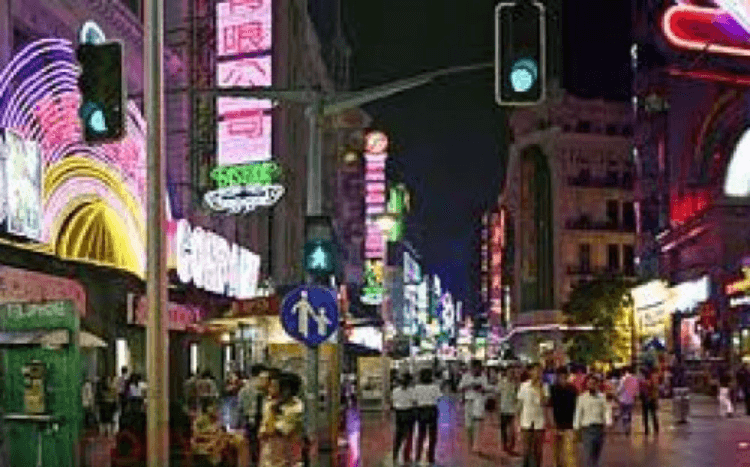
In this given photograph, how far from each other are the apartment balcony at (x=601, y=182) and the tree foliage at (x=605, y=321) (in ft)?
140

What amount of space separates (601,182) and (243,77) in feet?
306

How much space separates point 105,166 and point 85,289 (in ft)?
10.4

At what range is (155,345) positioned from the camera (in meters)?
13.6

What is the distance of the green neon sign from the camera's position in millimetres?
46281

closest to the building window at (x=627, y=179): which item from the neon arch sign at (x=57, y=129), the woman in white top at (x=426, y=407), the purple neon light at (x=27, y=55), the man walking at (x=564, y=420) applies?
the neon arch sign at (x=57, y=129)

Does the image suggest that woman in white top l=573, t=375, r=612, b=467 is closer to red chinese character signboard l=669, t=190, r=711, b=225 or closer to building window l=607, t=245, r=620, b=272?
red chinese character signboard l=669, t=190, r=711, b=225

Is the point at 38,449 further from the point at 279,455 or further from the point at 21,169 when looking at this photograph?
the point at 21,169

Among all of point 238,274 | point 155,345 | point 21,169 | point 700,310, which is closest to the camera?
point 155,345

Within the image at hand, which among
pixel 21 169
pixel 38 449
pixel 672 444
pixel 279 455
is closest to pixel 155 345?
pixel 279 455

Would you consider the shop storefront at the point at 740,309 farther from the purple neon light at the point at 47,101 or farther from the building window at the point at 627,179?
the building window at the point at 627,179

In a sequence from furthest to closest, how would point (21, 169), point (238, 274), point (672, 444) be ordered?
point (238, 274) < point (672, 444) < point (21, 169)

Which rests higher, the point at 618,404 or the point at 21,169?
the point at 21,169

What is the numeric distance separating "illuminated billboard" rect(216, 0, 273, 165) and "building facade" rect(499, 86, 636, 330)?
86299mm

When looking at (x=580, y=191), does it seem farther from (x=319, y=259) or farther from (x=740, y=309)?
(x=319, y=259)
